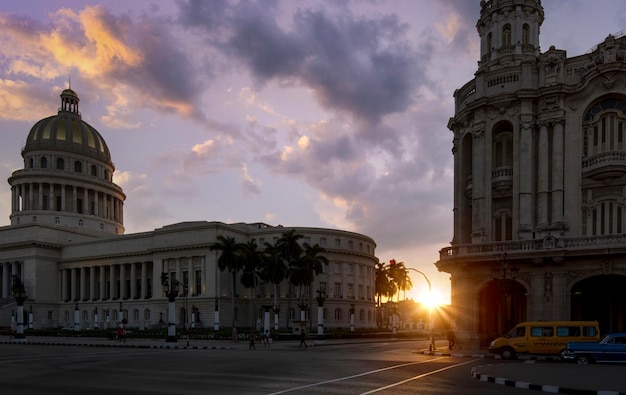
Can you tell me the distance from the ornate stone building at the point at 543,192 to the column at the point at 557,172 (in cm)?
7

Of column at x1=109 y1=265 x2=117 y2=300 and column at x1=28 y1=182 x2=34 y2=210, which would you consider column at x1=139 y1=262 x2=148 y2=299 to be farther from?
column at x1=28 y1=182 x2=34 y2=210

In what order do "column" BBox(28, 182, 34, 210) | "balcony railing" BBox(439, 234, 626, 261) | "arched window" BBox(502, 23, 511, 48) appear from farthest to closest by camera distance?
"column" BBox(28, 182, 34, 210) < "arched window" BBox(502, 23, 511, 48) < "balcony railing" BBox(439, 234, 626, 261)

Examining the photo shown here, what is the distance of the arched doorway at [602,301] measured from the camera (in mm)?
40094

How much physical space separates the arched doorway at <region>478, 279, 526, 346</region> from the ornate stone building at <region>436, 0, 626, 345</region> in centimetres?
8

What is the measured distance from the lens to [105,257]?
4353 inches

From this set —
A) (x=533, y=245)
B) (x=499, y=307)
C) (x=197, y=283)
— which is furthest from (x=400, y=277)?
(x=533, y=245)

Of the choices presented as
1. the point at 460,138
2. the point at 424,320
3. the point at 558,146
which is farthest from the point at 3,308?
the point at 424,320

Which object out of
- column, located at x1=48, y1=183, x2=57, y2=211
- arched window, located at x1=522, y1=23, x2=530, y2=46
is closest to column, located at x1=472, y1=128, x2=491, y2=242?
arched window, located at x1=522, y1=23, x2=530, y2=46

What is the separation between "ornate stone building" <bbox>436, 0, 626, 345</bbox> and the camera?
39.0m

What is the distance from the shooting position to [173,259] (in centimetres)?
9925

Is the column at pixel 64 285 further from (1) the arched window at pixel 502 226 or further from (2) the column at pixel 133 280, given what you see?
(1) the arched window at pixel 502 226

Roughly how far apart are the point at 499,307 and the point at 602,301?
7.49 meters

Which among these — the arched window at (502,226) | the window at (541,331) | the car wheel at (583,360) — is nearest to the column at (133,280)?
the arched window at (502,226)

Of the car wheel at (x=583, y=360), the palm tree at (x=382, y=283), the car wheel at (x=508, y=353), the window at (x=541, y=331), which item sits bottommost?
the palm tree at (x=382, y=283)
